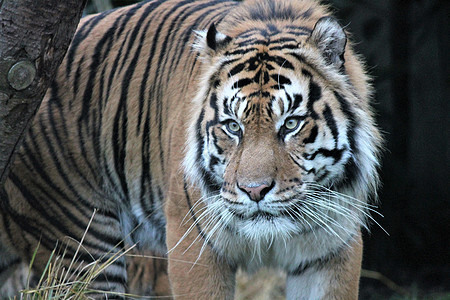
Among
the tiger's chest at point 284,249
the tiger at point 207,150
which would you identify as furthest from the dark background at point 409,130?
the tiger's chest at point 284,249

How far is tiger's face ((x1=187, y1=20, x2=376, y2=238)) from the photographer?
2609 mm

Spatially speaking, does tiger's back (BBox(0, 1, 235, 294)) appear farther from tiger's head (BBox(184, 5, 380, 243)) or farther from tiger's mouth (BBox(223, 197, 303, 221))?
tiger's mouth (BBox(223, 197, 303, 221))

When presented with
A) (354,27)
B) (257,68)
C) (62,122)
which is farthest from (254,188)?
(354,27)

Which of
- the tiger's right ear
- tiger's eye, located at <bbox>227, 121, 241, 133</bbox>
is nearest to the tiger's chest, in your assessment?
tiger's eye, located at <bbox>227, 121, 241, 133</bbox>

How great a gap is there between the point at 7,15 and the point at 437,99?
489 cm

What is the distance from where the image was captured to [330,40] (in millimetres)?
2729

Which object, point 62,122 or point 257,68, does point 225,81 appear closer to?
point 257,68

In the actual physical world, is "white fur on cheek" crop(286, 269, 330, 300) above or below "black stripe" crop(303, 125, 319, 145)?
below

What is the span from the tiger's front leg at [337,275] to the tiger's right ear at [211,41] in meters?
1.01

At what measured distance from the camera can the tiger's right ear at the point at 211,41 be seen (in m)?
2.86

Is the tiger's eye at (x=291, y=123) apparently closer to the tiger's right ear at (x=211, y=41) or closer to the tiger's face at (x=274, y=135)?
the tiger's face at (x=274, y=135)

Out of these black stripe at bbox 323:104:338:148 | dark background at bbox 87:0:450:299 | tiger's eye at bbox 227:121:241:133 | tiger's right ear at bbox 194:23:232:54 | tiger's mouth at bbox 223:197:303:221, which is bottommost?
dark background at bbox 87:0:450:299

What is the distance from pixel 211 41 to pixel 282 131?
20.8 inches

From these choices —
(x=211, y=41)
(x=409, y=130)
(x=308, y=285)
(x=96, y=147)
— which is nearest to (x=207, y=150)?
(x=211, y=41)
